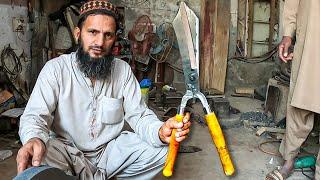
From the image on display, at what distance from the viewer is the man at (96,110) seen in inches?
77.5

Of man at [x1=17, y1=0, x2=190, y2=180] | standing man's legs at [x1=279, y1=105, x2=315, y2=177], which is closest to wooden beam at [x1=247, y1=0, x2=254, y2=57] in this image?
standing man's legs at [x1=279, y1=105, x2=315, y2=177]

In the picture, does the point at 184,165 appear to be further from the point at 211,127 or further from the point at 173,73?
the point at 173,73

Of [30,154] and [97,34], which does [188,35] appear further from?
[30,154]

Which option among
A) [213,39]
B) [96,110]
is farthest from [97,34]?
[213,39]

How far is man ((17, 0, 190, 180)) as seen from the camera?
6.46 feet

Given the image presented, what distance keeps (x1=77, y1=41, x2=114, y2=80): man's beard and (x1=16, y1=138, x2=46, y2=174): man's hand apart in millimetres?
611

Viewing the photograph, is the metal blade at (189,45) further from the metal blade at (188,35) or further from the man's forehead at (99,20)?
the man's forehead at (99,20)

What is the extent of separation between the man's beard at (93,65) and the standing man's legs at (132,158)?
405 millimetres

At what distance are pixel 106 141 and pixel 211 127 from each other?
0.85 metres

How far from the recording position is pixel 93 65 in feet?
6.68

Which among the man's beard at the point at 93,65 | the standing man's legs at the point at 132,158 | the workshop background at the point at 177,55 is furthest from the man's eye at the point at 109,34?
the workshop background at the point at 177,55

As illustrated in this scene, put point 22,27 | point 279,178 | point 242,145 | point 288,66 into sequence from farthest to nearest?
point 22,27, point 288,66, point 242,145, point 279,178

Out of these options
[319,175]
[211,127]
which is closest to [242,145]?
[319,175]

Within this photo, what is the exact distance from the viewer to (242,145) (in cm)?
376
